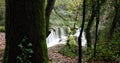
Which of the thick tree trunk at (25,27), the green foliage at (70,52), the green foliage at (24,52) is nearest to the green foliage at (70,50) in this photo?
the green foliage at (70,52)

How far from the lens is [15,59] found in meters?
4.75

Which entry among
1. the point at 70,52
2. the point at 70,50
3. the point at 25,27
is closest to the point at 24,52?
the point at 25,27

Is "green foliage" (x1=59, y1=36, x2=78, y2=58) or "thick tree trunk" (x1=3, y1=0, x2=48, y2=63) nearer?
"thick tree trunk" (x1=3, y1=0, x2=48, y2=63)

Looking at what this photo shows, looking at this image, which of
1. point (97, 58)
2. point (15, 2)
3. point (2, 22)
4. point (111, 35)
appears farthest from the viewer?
point (2, 22)

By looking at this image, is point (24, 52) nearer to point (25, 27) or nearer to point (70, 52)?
point (25, 27)

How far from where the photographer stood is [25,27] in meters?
4.68

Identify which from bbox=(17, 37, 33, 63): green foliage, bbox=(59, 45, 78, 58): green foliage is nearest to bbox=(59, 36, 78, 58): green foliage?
bbox=(59, 45, 78, 58): green foliage

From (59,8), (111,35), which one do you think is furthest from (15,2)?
(59,8)

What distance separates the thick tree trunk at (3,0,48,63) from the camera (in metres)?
4.65

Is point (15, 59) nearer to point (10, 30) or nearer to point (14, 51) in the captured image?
point (14, 51)

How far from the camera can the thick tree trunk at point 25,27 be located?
15.3ft

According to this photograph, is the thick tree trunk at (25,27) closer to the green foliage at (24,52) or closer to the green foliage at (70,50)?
the green foliage at (24,52)

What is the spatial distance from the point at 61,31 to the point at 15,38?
946 inches

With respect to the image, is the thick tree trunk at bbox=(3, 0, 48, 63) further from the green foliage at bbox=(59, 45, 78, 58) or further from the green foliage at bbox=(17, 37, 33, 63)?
the green foliage at bbox=(59, 45, 78, 58)
